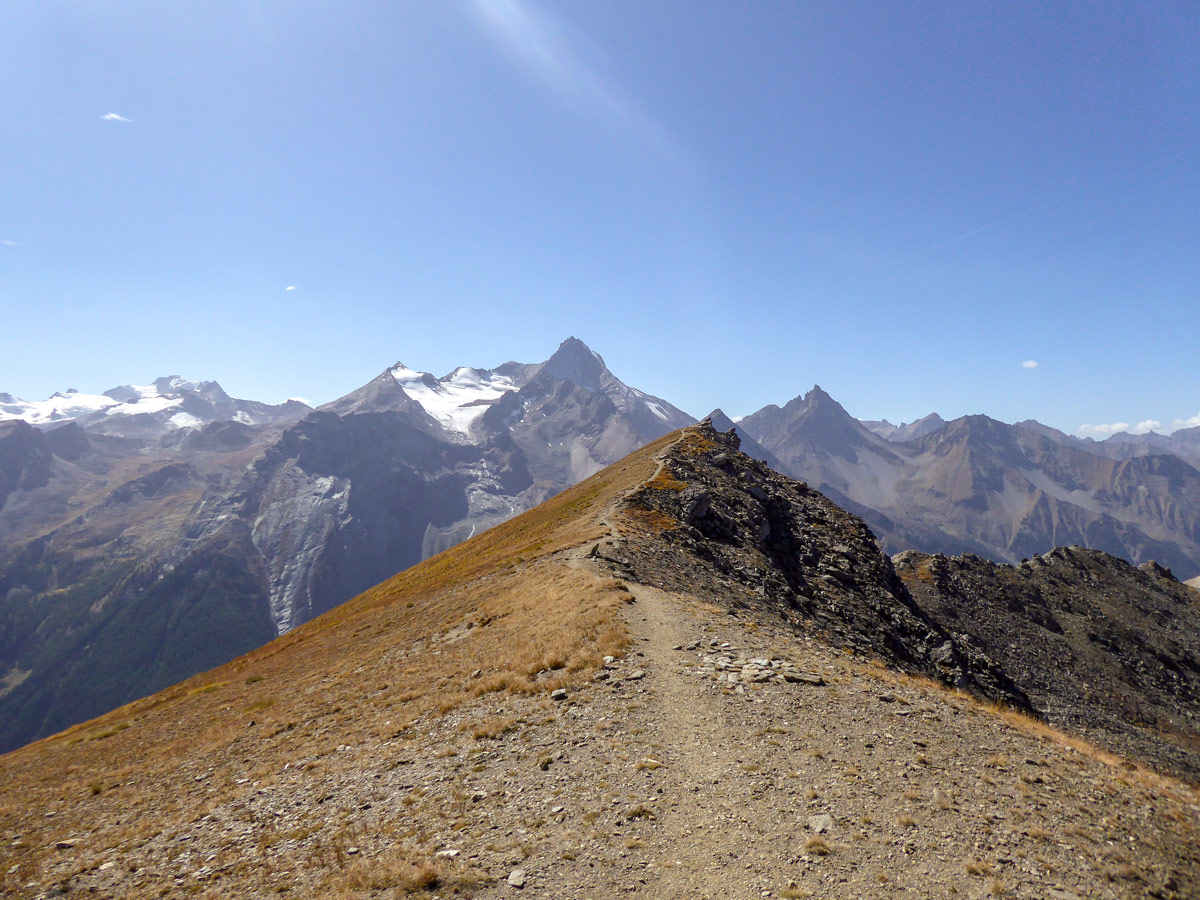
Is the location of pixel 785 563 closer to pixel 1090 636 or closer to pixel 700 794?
pixel 700 794

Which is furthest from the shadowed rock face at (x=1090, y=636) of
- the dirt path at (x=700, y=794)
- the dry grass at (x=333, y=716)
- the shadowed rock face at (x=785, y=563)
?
the dry grass at (x=333, y=716)

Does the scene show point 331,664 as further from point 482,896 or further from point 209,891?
point 482,896

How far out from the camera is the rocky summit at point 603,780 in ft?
38.3

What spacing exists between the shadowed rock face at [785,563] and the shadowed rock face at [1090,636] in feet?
55.3

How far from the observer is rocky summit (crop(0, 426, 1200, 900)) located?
11.7 metres

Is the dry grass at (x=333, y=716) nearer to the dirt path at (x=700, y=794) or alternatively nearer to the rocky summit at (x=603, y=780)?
the rocky summit at (x=603, y=780)

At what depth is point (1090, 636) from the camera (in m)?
84.3

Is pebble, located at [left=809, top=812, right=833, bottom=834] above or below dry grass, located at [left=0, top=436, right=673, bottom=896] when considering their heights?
above

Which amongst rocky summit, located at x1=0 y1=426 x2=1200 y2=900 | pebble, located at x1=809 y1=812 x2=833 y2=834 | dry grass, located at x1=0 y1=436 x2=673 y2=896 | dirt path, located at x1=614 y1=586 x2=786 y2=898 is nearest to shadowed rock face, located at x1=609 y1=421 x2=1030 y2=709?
rocky summit, located at x1=0 y1=426 x2=1200 y2=900

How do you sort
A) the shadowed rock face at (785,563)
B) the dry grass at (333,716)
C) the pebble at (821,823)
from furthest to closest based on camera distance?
the shadowed rock face at (785,563) < the dry grass at (333,716) < the pebble at (821,823)

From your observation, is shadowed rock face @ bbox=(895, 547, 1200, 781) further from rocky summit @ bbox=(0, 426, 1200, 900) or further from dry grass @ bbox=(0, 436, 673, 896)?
dry grass @ bbox=(0, 436, 673, 896)

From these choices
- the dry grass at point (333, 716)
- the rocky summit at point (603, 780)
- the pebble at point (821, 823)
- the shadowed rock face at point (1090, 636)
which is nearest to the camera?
the rocky summit at point (603, 780)

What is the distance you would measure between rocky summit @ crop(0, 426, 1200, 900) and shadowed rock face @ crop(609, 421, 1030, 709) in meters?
1.00

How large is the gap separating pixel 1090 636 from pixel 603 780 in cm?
10361
